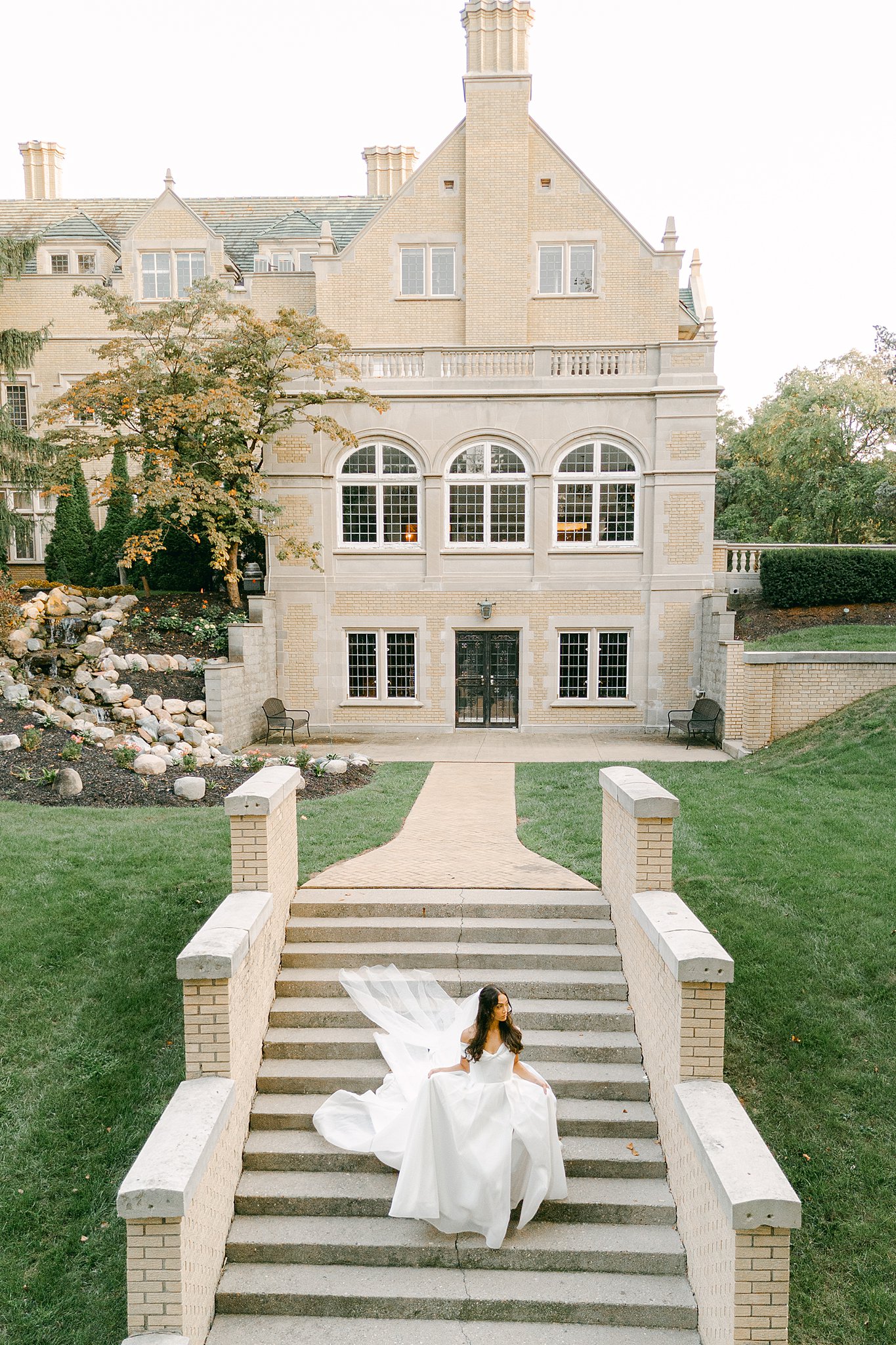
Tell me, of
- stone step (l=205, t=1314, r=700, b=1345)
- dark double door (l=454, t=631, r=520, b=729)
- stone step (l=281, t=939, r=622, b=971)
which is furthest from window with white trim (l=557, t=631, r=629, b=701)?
stone step (l=205, t=1314, r=700, b=1345)

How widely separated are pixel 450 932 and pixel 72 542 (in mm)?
23112

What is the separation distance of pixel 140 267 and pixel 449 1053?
29085 millimetres

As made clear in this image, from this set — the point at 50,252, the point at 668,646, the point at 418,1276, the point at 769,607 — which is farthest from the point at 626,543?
the point at 50,252

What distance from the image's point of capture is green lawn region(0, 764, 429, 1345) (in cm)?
631

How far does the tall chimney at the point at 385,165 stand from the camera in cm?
3503

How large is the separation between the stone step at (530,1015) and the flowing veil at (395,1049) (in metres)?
0.19

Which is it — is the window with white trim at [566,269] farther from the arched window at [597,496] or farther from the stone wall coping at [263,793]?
the stone wall coping at [263,793]

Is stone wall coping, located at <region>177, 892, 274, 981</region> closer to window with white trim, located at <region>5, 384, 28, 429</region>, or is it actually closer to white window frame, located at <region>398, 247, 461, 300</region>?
white window frame, located at <region>398, 247, 461, 300</region>

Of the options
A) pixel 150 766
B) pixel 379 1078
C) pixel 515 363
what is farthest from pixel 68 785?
Result: pixel 515 363

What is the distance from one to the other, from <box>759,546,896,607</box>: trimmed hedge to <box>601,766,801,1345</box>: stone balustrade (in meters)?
16.7

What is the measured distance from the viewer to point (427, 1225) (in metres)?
6.42

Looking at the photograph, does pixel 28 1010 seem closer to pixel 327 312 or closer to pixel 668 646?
pixel 668 646

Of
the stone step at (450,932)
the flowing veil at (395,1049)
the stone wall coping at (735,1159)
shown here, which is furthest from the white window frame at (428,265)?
the stone wall coping at (735,1159)

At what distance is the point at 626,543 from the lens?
22.2 metres
